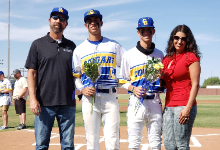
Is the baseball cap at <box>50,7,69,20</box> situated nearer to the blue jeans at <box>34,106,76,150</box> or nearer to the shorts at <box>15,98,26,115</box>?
the blue jeans at <box>34,106,76,150</box>

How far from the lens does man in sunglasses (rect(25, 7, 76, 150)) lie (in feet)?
13.5

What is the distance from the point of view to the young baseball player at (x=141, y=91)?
159 inches

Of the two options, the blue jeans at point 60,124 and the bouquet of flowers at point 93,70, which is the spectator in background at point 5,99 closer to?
the blue jeans at point 60,124

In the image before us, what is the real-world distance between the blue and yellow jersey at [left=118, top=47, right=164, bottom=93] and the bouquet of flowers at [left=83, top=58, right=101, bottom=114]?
1.38 ft

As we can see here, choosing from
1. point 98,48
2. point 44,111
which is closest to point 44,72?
point 44,111

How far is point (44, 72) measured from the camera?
417 centimetres

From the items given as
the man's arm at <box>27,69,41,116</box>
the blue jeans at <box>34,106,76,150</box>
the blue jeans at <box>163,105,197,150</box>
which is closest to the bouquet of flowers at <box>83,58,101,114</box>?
the blue jeans at <box>34,106,76,150</box>

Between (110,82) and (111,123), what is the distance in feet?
1.97

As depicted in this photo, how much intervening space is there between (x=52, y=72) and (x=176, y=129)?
2000mm

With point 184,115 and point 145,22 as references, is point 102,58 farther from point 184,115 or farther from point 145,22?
point 184,115

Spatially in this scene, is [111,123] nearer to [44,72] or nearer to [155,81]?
[155,81]

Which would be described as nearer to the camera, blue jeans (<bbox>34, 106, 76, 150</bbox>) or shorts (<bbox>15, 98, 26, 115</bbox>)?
blue jeans (<bbox>34, 106, 76, 150</bbox>)

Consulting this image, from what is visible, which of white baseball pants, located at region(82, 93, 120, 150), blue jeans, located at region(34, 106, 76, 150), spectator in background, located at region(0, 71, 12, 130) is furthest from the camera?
spectator in background, located at region(0, 71, 12, 130)

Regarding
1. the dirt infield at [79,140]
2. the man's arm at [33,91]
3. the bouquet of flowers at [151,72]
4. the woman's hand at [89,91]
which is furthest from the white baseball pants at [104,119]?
the dirt infield at [79,140]
